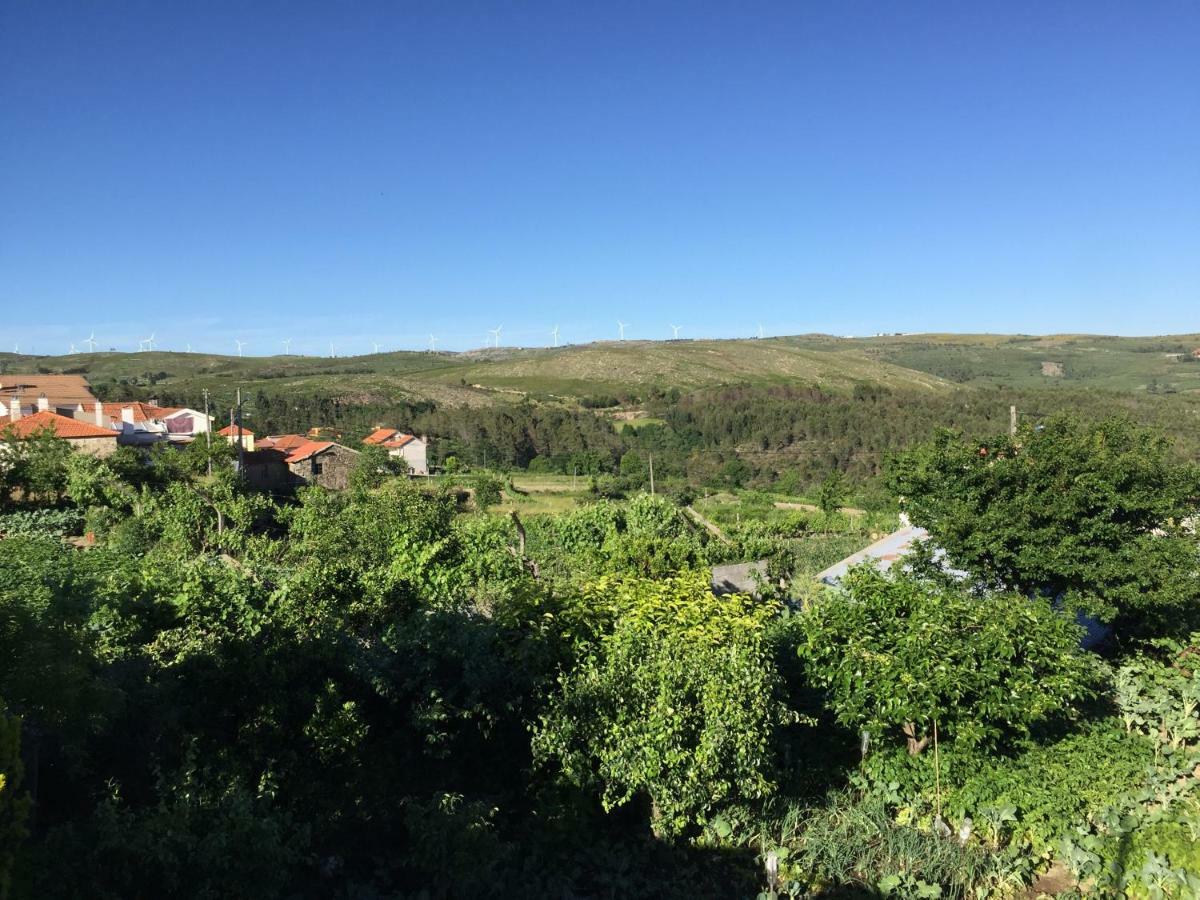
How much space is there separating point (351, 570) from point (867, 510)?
3473cm

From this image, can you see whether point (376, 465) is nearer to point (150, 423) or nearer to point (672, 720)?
point (150, 423)

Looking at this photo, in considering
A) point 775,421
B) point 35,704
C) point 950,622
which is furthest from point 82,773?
point 775,421

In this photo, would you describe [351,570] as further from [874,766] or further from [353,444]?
[353,444]

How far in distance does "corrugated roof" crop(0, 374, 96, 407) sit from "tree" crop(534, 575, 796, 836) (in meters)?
51.8

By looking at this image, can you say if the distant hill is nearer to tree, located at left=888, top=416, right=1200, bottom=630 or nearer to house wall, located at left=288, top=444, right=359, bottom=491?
house wall, located at left=288, top=444, right=359, bottom=491

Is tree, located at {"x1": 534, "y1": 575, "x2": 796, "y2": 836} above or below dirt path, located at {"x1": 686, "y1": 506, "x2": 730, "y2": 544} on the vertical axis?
above

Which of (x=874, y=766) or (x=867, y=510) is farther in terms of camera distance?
(x=867, y=510)

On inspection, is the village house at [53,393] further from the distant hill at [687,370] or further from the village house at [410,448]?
the distant hill at [687,370]

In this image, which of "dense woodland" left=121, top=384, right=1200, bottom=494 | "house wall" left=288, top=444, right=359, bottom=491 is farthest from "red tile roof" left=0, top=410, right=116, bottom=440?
"dense woodland" left=121, top=384, right=1200, bottom=494

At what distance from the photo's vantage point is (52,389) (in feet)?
179

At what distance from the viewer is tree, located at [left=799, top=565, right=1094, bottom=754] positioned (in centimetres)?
757

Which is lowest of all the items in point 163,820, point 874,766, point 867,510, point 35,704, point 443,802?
point 867,510

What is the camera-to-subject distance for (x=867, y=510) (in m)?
40.3

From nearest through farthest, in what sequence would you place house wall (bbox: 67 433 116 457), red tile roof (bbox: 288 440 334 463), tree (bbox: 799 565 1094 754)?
tree (bbox: 799 565 1094 754) < house wall (bbox: 67 433 116 457) < red tile roof (bbox: 288 440 334 463)
